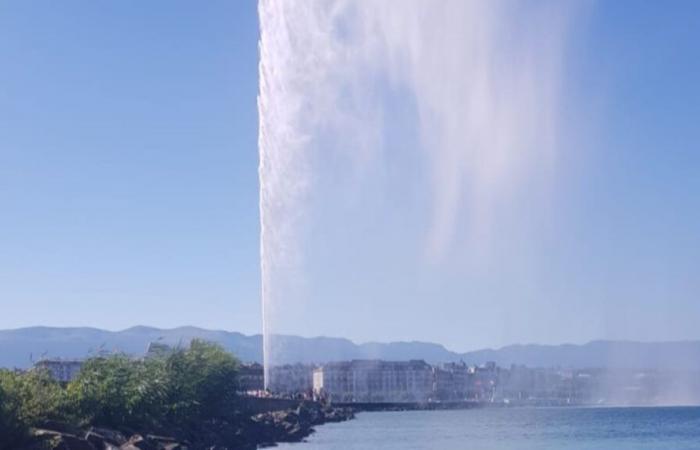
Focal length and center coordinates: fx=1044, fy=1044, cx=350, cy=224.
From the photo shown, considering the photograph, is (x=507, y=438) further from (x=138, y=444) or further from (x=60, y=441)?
(x=60, y=441)

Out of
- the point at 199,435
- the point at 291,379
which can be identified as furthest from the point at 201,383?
the point at 291,379

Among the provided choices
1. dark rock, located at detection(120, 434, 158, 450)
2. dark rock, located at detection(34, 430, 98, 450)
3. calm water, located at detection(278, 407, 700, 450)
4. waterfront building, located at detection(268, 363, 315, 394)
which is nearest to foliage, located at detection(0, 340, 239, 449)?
dark rock, located at detection(34, 430, 98, 450)

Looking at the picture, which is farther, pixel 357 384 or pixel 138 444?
pixel 357 384

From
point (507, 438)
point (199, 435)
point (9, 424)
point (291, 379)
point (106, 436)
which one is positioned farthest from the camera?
point (291, 379)

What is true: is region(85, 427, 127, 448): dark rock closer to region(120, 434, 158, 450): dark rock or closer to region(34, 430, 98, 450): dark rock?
region(120, 434, 158, 450): dark rock

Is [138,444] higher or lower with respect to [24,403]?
lower

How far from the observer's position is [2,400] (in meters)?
35.9

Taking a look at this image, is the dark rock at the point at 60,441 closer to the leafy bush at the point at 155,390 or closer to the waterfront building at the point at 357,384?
the leafy bush at the point at 155,390

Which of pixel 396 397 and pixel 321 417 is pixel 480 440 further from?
pixel 396 397

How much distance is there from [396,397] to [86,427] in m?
156

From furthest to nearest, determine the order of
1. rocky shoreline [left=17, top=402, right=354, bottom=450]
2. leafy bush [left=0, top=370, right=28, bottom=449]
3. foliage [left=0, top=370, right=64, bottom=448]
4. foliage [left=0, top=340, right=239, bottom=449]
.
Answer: foliage [left=0, top=340, right=239, bottom=449] < rocky shoreline [left=17, top=402, right=354, bottom=450] < foliage [left=0, top=370, right=64, bottom=448] < leafy bush [left=0, top=370, right=28, bottom=449]

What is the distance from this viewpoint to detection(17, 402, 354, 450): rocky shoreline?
36188 millimetres

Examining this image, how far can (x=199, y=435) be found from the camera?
56062 millimetres

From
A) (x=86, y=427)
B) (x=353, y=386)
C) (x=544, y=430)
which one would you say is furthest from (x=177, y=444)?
(x=353, y=386)
